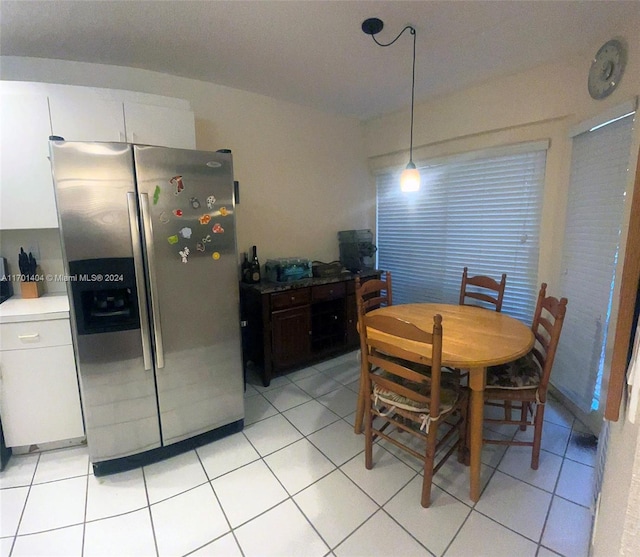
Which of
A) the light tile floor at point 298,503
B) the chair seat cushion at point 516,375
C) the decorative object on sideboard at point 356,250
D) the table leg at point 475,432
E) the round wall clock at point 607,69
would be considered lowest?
the light tile floor at point 298,503

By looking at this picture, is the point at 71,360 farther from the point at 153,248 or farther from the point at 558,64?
the point at 558,64

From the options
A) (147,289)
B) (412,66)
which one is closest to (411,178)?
(412,66)

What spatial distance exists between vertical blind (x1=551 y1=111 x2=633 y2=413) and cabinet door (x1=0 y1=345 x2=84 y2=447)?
11.0 ft

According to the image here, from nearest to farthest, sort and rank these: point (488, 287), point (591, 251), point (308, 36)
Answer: point (308, 36)
point (591, 251)
point (488, 287)

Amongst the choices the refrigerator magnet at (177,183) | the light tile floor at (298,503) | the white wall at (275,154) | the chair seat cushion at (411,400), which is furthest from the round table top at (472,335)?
the white wall at (275,154)

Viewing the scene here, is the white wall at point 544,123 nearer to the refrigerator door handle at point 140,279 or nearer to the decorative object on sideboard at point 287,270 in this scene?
the decorative object on sideboard at point 287,270

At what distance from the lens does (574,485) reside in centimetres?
165

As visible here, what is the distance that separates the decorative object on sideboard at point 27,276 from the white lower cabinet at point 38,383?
431 millimetres

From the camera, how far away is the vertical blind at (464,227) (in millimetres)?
2604

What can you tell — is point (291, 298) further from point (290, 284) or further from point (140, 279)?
point (140, 279)

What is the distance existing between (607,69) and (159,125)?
9.42 ft

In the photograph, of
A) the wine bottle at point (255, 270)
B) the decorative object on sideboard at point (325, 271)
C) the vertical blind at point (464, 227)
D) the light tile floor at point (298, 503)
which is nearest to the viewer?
the light tile floor at point (298, 503)

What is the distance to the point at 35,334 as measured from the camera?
5.96 ft

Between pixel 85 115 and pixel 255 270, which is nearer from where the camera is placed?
pixel 85 115
